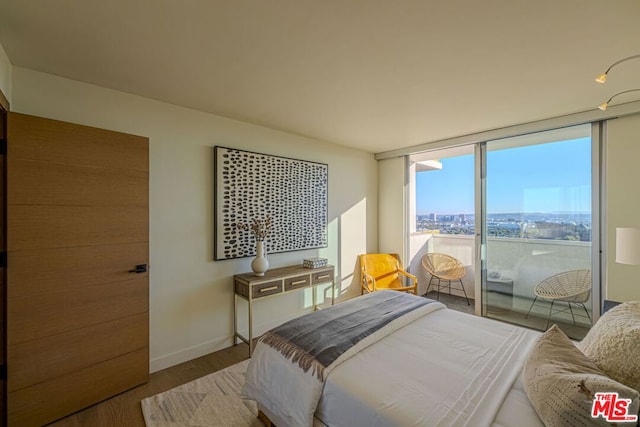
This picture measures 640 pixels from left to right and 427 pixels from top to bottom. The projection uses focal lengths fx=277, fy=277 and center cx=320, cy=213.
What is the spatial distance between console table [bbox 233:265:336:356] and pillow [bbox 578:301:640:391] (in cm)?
237

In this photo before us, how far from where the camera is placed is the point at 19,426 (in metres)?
1.80

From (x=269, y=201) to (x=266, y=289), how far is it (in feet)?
3.30

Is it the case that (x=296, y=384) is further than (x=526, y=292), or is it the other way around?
(x=526, y=292)

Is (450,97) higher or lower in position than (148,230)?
higher

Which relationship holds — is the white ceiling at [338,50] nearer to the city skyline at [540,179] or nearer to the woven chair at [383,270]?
the city skyline at [540,179]

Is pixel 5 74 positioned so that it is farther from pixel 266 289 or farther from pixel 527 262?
pixel 527 262

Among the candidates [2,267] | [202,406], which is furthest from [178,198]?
[202,406]

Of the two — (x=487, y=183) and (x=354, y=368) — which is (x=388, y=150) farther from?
(x=354, y=368)

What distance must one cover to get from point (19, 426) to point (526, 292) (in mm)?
4782

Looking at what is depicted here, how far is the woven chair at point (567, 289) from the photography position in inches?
119

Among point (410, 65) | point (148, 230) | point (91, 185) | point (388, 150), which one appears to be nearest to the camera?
point (410, 65)

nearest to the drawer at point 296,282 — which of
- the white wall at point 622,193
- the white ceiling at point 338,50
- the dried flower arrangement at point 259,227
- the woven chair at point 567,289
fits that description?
the dried flower arrangement at point 259,227

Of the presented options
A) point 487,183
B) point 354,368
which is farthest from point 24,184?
point 487,183

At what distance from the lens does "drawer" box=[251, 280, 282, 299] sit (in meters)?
2.80
